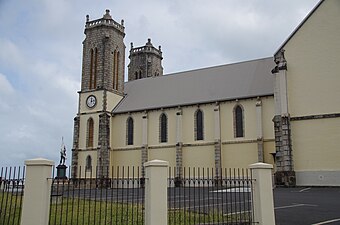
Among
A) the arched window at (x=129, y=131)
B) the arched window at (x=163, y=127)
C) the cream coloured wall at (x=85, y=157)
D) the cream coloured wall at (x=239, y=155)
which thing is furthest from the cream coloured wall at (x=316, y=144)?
the cream coloured wall at (x=85, y=157)

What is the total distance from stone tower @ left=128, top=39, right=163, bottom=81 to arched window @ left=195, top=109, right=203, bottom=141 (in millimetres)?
16953

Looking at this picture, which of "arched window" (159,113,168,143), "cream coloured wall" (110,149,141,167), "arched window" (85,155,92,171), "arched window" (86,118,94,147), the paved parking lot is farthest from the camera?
"arched window" (86,118,94,147)

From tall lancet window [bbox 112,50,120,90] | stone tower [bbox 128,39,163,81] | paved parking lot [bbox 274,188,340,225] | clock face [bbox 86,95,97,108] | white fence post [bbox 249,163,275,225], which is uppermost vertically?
stone tower [bbox 128,39,163,81]

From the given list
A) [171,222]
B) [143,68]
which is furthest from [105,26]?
[171,222]

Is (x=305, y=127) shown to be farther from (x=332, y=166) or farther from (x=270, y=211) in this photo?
(x=270, y=211)

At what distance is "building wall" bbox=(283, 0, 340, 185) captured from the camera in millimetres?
21922

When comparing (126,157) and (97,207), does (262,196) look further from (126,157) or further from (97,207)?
(126,157)

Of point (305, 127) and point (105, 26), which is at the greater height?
point (105, 26)

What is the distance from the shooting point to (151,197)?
828 centimetres

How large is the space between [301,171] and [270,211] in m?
13.8

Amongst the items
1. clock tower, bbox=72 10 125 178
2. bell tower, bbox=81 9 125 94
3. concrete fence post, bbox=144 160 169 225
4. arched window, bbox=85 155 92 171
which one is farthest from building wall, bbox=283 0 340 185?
arched window, bbox=85 155 92 171

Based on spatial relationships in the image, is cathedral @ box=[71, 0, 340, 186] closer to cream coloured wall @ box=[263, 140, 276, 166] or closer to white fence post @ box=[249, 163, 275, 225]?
cream coloured wall @ box=[263, 140, 276, 166]

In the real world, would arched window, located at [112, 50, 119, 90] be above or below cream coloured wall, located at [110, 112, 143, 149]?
above

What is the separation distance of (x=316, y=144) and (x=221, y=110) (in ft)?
35.9
